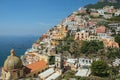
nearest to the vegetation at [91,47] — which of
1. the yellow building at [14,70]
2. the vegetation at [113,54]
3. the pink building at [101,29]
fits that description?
the vegetation at [113,54]

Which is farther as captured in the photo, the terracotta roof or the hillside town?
the terracotta roof

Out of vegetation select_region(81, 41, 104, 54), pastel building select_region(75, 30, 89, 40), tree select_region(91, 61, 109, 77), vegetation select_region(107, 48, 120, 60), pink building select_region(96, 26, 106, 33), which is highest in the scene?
pink building select_region(96, 26, 106, 33)

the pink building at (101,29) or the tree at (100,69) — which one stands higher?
the pink building at (101,29)

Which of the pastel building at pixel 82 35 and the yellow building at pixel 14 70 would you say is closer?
the yellow building at pixel 14 70

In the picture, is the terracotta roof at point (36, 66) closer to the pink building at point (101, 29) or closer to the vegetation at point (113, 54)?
the vegetation at point (113, 54)

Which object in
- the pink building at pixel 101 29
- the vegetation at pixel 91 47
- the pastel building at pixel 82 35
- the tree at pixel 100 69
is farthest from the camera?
the pink building at pixel 101 29

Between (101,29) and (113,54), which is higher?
(101,29)

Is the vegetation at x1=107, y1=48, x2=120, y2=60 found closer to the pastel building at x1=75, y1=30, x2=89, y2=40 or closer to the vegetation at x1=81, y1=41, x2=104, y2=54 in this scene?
the vegetation at x1=81, y1=41, x2=104, y2=54

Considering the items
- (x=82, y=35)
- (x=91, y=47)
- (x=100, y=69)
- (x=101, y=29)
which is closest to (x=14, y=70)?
(x=100, y=69)

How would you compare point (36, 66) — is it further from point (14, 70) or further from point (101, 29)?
point (101, 29)

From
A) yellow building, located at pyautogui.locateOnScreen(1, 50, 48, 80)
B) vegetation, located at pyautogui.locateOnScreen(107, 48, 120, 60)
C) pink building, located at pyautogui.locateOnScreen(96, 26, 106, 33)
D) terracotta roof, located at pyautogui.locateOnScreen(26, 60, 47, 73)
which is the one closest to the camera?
yellow building, located at pyautogui.locateOnScreen(1, 50, 48, 80)

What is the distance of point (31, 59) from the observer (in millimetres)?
52594

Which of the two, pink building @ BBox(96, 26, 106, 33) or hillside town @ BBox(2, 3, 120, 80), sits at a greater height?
pink building @ BBox(96, 26, 106, 33)

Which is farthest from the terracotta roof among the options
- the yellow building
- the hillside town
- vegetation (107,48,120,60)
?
vegetation (107,48,120,60)
